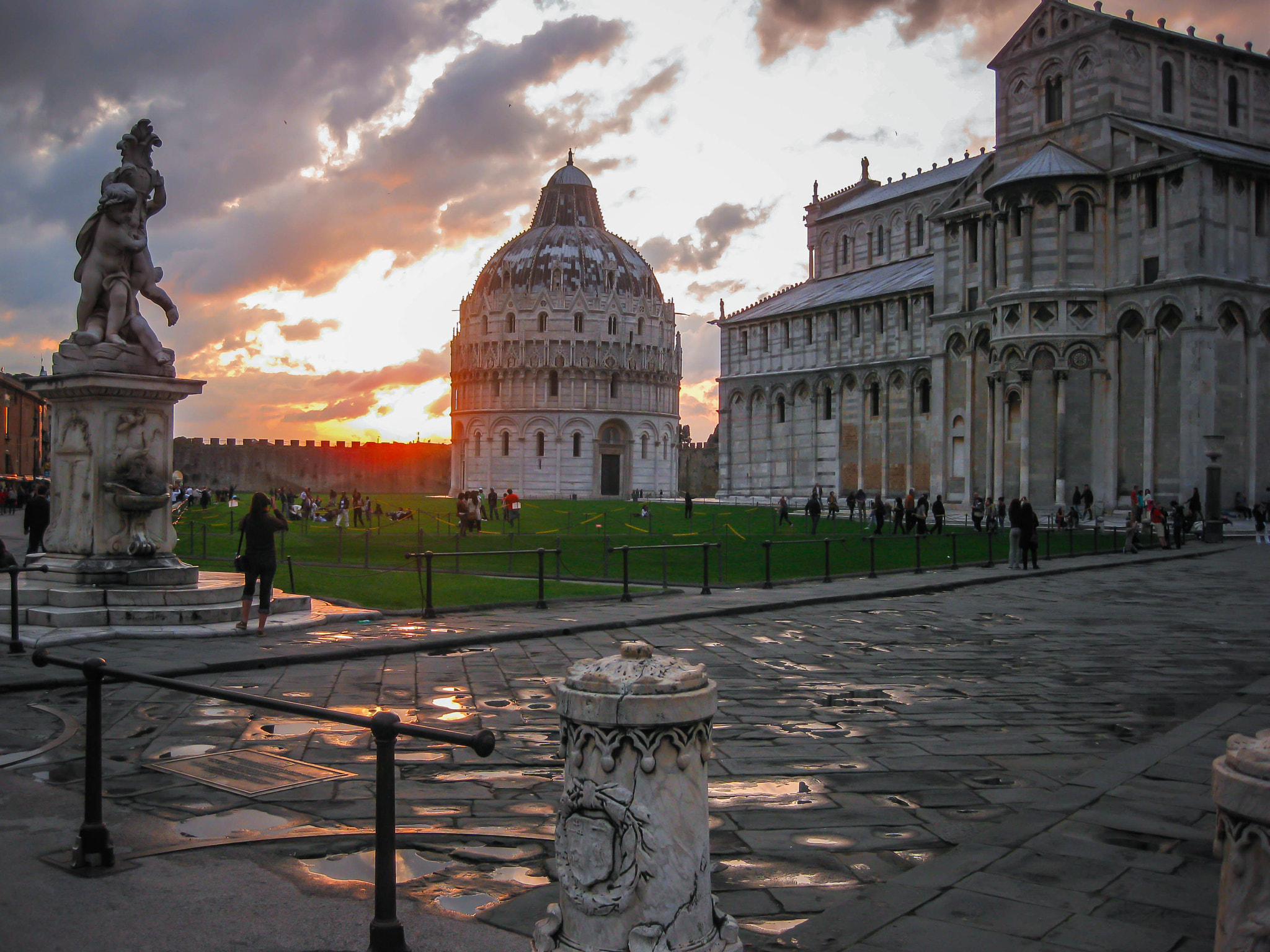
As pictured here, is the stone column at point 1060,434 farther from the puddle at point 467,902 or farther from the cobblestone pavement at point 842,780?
the puddle at point 467,902

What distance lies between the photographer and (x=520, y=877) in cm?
468

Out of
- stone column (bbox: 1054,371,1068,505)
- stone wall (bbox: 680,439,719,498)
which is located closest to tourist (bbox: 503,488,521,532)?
stone column (bbox: 1054,371,1068,505)

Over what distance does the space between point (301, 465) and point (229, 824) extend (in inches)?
3529

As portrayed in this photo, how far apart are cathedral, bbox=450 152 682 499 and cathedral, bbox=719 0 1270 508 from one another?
4501 cm

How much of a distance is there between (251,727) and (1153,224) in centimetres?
3695

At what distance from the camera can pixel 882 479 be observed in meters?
54.7

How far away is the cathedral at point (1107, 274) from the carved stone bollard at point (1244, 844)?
36.7 meters

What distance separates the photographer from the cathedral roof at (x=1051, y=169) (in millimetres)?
37781

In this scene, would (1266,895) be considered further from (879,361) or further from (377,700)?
(879,361)

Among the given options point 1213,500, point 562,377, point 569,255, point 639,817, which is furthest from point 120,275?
point 569,255

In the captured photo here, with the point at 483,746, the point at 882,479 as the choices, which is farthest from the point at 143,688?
the point at 882,479

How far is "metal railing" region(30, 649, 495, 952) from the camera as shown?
3.62 m

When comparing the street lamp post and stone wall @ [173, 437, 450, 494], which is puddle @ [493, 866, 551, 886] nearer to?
the street lamp post

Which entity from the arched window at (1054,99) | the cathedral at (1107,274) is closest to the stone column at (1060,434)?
the cathedral at (1107,274)
